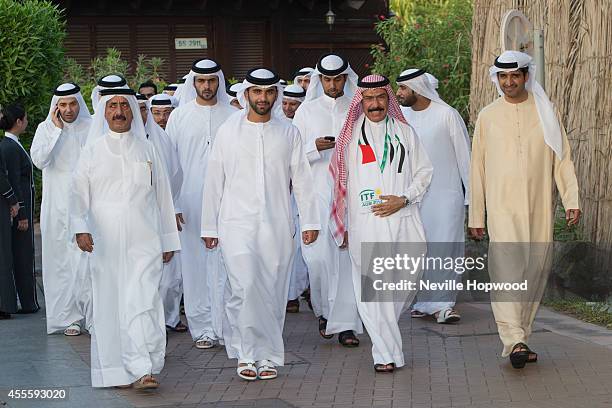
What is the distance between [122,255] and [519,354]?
261cm

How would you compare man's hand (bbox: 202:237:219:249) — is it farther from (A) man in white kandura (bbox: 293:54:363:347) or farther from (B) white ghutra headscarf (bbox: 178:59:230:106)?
(B) white ghutra headscarf (bbox: 178:59:230:106)

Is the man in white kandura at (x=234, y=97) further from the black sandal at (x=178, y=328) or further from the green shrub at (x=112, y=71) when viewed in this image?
the green shrub at (x=112, y=71)

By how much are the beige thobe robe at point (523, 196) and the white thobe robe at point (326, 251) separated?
1232 mm

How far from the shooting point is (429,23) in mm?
20156

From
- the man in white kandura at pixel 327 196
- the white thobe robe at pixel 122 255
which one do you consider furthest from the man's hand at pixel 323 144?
the white thobe robe at pixel 122 255

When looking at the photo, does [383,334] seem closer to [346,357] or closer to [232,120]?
[346,357]

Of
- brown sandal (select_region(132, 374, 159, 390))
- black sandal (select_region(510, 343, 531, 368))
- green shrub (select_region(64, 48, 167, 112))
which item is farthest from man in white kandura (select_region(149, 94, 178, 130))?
green shrub (select_region(64, 48, 167, 112))

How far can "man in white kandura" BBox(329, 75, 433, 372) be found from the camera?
334 inches

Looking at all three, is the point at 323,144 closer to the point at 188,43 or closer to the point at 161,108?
the point at 161,108

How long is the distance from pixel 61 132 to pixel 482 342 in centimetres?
391

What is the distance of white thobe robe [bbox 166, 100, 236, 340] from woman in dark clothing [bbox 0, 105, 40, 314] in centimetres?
175

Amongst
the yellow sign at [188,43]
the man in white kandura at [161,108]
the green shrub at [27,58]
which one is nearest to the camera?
the man in white kandura at [161,108]

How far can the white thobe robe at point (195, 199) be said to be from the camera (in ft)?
33.1

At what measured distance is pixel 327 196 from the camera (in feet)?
33.6
